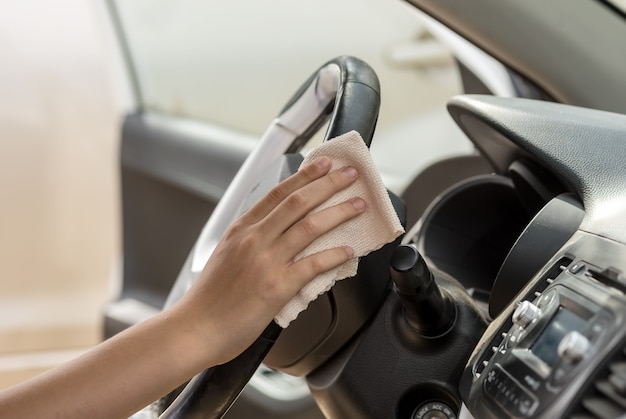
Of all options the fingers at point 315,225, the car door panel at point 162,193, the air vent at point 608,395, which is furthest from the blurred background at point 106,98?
the air vent at point 608,395

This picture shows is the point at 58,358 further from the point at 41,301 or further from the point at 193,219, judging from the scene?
the point at 193,219

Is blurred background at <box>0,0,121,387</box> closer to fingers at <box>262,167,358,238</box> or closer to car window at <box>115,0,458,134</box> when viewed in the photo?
car window at <box>115,0,458,134</box>

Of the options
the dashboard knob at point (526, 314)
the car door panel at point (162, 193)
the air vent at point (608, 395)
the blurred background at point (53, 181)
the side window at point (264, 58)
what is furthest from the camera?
the blurred background at point (53, 181)

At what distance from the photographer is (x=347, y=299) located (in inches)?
30.5

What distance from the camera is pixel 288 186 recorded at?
0.70 metres

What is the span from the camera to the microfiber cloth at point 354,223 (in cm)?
67

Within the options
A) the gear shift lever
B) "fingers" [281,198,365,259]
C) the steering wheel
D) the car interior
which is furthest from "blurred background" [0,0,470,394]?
"fingers" [281,198,365,259]

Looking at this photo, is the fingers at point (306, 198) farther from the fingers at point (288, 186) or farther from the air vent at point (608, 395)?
the air vent at point (608, 395)

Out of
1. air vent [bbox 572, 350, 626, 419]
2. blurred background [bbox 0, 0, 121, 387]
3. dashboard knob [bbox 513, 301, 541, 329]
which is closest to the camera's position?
air vent [bbox 572, 350, 626, 419]

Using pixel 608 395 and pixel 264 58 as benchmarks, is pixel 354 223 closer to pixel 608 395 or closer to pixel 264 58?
pixel 608 395

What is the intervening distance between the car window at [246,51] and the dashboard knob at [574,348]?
190cm

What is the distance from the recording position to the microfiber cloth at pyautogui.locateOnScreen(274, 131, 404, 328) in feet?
2.21

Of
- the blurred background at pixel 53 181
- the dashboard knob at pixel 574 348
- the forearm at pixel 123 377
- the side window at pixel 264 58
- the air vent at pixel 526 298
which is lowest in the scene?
the blurred background at pixel 53 181

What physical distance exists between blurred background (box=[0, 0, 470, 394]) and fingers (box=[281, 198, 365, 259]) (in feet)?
5.06
